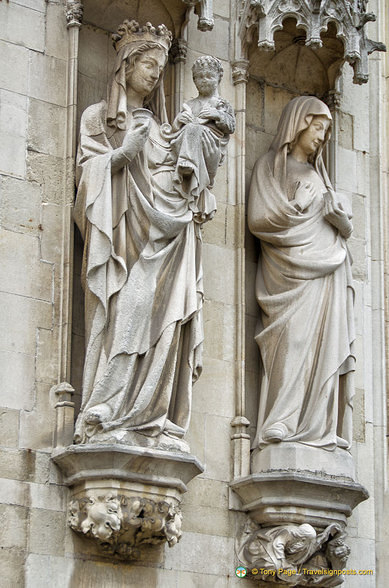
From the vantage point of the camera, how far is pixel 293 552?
11.4 metres

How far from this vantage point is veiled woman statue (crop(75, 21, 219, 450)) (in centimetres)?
1081

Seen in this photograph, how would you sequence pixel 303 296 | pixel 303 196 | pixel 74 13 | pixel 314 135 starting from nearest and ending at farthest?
pixel 74 13 → pixel 303 296 → pixel 303 196 → pixel 314 135

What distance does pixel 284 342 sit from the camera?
1181cm

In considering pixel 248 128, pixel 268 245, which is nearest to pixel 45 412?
pixel 268 245

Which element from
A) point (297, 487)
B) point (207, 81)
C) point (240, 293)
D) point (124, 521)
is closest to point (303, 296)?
point (240, 293)

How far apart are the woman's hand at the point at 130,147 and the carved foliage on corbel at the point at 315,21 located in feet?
4.94

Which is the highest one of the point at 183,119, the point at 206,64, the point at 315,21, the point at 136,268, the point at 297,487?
the point at 315,21

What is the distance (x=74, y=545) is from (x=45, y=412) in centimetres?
87

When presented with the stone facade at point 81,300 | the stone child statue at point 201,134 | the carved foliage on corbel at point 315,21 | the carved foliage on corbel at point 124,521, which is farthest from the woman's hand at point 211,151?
the carved foliage on corbel at point 124,521

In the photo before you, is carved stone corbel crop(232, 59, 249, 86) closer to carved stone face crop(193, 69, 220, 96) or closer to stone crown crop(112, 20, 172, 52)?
carved stone face crop(193, 69, 220, 96)

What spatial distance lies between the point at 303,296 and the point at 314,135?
126cm

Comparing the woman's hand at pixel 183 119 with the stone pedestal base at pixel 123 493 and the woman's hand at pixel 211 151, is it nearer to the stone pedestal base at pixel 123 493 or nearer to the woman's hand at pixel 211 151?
the woman's hand at pixel 211 151

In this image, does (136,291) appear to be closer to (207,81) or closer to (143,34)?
(207,81)

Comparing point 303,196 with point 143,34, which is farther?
point 303,196
